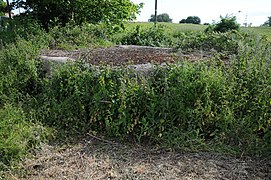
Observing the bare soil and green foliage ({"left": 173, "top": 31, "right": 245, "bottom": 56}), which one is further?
green foliage ({"left": 173, "top": 31, "right": 245, "bottom": 56})

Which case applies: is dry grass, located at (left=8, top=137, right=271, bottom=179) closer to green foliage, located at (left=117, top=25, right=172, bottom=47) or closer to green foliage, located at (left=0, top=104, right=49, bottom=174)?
green foliage, located at (left=0, top=104, right=49, bottom=174)

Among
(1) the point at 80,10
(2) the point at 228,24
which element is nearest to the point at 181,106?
(2) the point at 228,24

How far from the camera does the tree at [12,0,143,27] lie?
27.5 feet

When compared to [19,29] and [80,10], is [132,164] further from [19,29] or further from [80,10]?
[80,10]

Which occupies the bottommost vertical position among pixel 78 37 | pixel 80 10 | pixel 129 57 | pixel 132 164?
pixel 132 164

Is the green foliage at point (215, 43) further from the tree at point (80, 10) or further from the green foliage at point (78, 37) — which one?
the tree at point (80, 10)

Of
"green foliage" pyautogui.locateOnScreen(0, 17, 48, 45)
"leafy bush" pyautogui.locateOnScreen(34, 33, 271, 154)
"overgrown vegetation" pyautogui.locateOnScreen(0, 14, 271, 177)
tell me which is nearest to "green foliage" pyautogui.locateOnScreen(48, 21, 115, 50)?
"green foliage" pyautogui.locateOnScreen(0, 17, 48, 45)

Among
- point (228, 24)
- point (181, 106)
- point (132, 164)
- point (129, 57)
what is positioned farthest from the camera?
point (228, 24)

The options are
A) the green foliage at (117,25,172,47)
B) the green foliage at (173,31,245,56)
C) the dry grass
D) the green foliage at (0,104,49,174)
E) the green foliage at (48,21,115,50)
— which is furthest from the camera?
the green foliage at (117,25,172,47)

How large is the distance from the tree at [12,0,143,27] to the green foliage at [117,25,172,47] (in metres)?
1.35

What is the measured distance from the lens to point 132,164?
8.36 feet

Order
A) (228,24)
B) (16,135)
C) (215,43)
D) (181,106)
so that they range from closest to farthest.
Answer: (16,135)
(181,106)
(215,43)
(228,24)

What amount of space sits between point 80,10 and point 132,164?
6.75 meters

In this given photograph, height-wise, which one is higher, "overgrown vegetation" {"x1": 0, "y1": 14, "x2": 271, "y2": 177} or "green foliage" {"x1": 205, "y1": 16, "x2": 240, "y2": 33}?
"green foliage" {"x1": 205, "y1": 16, "x2": 240, "y2": 33}
